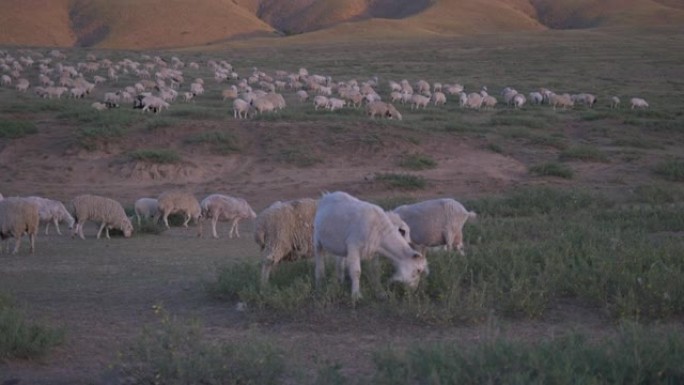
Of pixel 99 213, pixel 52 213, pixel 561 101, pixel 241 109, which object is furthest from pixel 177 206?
pixel 561 101

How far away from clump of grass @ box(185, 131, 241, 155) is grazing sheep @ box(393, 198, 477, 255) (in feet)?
44.6

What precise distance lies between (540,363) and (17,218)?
967 centimetres

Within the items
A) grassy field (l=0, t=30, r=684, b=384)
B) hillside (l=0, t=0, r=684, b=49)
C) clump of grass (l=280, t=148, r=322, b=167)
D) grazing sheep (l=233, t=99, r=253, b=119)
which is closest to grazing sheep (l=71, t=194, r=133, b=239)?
grassy field (l=0, t=30, r=684, b=384)

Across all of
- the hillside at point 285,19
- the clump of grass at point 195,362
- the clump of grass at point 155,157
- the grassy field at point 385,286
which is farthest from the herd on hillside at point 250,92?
the hillside at point 285,19

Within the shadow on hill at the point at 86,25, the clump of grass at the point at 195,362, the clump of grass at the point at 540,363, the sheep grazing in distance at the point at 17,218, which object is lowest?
the shadow on hill at the point at 86,25

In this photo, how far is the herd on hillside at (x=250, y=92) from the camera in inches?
1287

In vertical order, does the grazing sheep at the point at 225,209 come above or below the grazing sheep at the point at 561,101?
above

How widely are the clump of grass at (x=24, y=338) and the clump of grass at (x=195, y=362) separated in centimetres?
98

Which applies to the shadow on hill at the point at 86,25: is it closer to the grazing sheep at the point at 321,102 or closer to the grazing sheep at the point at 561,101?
the grazing sheep at the point at 321,102

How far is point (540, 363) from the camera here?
19.1ft

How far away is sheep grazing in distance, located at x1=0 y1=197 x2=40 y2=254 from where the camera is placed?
504 inches

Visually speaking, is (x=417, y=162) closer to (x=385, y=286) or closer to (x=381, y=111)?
(x=381, y=111)

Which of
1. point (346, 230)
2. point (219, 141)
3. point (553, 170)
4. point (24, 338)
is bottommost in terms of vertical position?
point (553, 170)

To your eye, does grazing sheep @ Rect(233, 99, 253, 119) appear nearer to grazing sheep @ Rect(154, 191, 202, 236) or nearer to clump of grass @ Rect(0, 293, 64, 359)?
grazing sheep @ Rect(154, 191, 202, 236)
